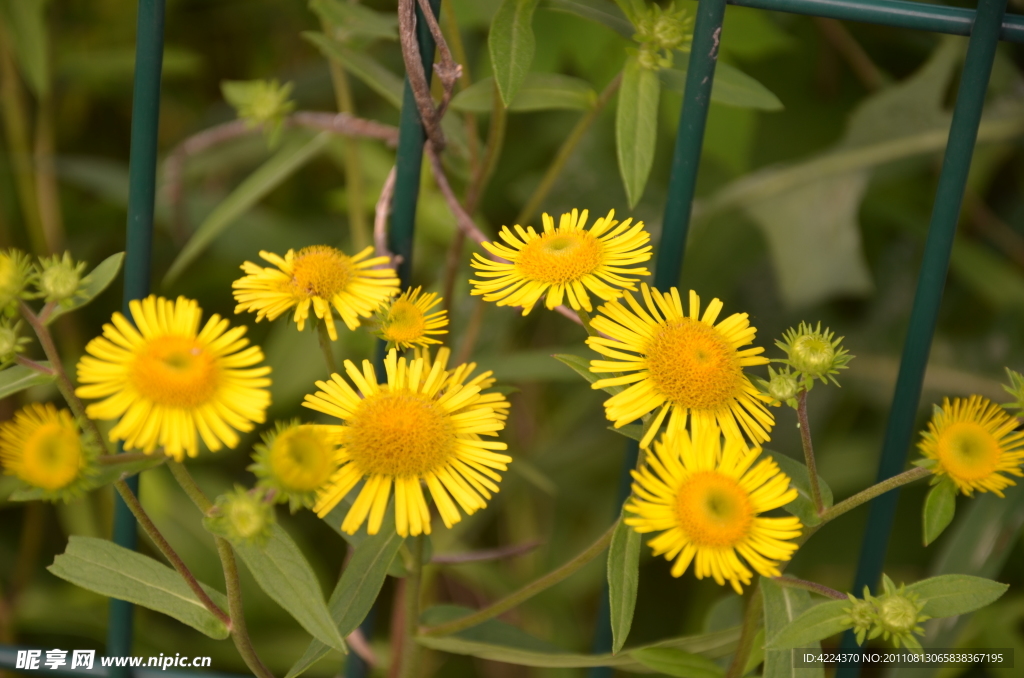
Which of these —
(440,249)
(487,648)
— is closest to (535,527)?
(440,249)

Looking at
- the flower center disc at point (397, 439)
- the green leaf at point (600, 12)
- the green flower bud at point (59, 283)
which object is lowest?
the flower center disc at point (397, 439)

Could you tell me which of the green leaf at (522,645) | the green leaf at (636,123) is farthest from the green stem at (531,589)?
the green leaf at (636,123)

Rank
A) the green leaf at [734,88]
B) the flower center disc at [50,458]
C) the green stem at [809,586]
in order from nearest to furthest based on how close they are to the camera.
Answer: the flower center disc at [50,458] < the green stem at [809,586] < the green leaf at [734,88]

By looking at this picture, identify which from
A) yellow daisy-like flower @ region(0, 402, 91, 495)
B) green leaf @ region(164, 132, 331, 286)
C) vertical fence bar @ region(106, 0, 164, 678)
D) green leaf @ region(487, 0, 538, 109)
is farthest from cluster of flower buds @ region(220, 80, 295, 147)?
yellow daisy-like flower @ region(0, 402, 91, 495)

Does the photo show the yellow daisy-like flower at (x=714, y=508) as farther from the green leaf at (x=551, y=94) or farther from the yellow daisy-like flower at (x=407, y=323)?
the green leaf at (x=551, y=94)

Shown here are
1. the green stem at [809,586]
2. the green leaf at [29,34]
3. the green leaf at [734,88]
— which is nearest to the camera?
the green stem at [809,586]

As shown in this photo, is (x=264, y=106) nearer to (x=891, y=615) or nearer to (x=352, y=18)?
(x=352, y=18)

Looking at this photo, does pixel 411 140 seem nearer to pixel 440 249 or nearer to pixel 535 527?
pixel 440 249

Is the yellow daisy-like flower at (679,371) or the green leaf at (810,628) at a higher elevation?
the yellow daisy-like flower at (679,371)

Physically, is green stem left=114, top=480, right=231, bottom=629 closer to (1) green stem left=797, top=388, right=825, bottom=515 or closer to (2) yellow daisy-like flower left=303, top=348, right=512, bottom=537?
(2) yellow daisy-like flower left=303, top=348, right=512, bottom=537
